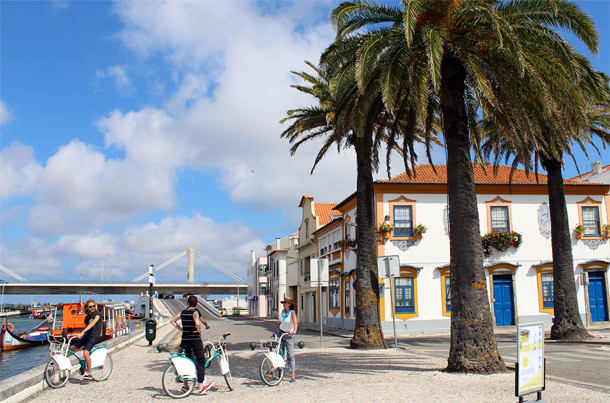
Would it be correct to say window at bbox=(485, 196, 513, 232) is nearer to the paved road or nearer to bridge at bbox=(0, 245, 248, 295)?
the paved road

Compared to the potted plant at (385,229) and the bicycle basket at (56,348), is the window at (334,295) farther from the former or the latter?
the bicycle basket at (56,348)

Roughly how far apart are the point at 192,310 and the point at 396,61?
7.41 m

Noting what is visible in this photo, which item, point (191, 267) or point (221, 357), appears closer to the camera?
point (221, 357)

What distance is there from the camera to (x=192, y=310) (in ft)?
31.1

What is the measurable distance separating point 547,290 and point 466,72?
20.0 meters

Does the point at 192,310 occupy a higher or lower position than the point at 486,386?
higher

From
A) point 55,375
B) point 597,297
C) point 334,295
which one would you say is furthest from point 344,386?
point 334,295

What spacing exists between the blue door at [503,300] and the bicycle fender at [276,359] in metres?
21.1

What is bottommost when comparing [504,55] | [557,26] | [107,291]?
[107,291]

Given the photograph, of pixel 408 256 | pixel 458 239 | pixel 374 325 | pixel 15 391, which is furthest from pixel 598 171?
pixel 15 391

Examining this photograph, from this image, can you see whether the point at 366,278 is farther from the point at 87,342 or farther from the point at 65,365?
the point at 65,365

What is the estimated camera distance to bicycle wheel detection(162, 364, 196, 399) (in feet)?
29.8

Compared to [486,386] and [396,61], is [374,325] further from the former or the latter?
[396,61]

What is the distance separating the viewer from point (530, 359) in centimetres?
784
